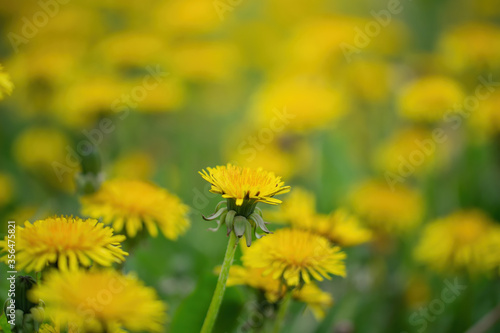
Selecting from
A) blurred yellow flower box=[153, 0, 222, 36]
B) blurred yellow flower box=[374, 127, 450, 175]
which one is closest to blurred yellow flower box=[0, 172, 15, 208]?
blurred yellow flower box=[153, 0, 222, 36]

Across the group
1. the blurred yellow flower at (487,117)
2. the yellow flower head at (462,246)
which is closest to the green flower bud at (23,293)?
the yellow flower head at (462,246)

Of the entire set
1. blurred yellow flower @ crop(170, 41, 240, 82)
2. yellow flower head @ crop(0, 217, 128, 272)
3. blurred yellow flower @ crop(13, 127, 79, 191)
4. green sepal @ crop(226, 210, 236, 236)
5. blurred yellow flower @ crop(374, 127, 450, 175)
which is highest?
blurred yellow flower @ crop(170, 41, 240, 82)

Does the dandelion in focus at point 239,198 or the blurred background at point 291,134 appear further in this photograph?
the blurred background at point 291,134

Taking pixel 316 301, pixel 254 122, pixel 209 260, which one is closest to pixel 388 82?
pixel 254 122

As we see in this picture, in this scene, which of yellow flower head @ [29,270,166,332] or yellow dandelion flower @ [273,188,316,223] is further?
yellow dandelion flower @ [273,188,316,223]

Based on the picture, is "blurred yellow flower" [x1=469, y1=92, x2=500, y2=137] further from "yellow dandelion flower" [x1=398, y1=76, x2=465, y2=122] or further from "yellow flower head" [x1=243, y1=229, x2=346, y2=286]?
"yellow flower head" [x1=243, y1=229, x2=346, y2=286]

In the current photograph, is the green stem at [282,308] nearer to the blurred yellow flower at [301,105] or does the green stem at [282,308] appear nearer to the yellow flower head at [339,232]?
the yellow flower head at [339,232]
